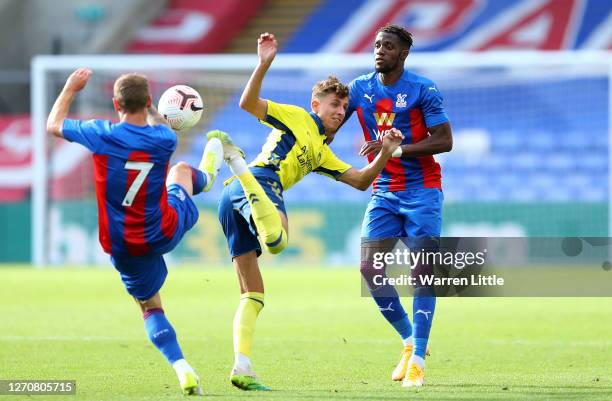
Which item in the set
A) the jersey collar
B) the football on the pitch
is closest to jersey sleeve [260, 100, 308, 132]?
the jersey collar

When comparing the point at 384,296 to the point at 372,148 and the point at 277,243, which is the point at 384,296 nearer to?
the point at 372,148

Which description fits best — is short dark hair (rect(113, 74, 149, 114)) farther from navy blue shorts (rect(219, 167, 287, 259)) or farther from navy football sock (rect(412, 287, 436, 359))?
navy football sock (rect(412, 287, 436, 359))

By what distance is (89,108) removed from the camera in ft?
72.8

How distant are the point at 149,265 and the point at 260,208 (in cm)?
72

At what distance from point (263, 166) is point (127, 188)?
1.07 meters

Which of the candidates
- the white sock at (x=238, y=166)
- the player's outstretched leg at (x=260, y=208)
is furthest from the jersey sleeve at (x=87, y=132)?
the white sock at (x=238, y=166)

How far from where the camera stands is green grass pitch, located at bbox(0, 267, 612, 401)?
717cm

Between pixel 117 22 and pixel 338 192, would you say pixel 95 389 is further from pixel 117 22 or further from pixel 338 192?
pixel 117 22

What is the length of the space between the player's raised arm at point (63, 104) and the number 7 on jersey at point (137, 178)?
1.40 ft

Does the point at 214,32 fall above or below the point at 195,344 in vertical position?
above

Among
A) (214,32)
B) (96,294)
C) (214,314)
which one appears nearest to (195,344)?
(214,314)

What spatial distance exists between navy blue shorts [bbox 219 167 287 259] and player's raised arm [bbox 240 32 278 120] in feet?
1.29

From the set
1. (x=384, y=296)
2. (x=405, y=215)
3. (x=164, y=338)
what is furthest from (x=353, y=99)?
(x=164, y=338)

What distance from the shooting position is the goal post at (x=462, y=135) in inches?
822
